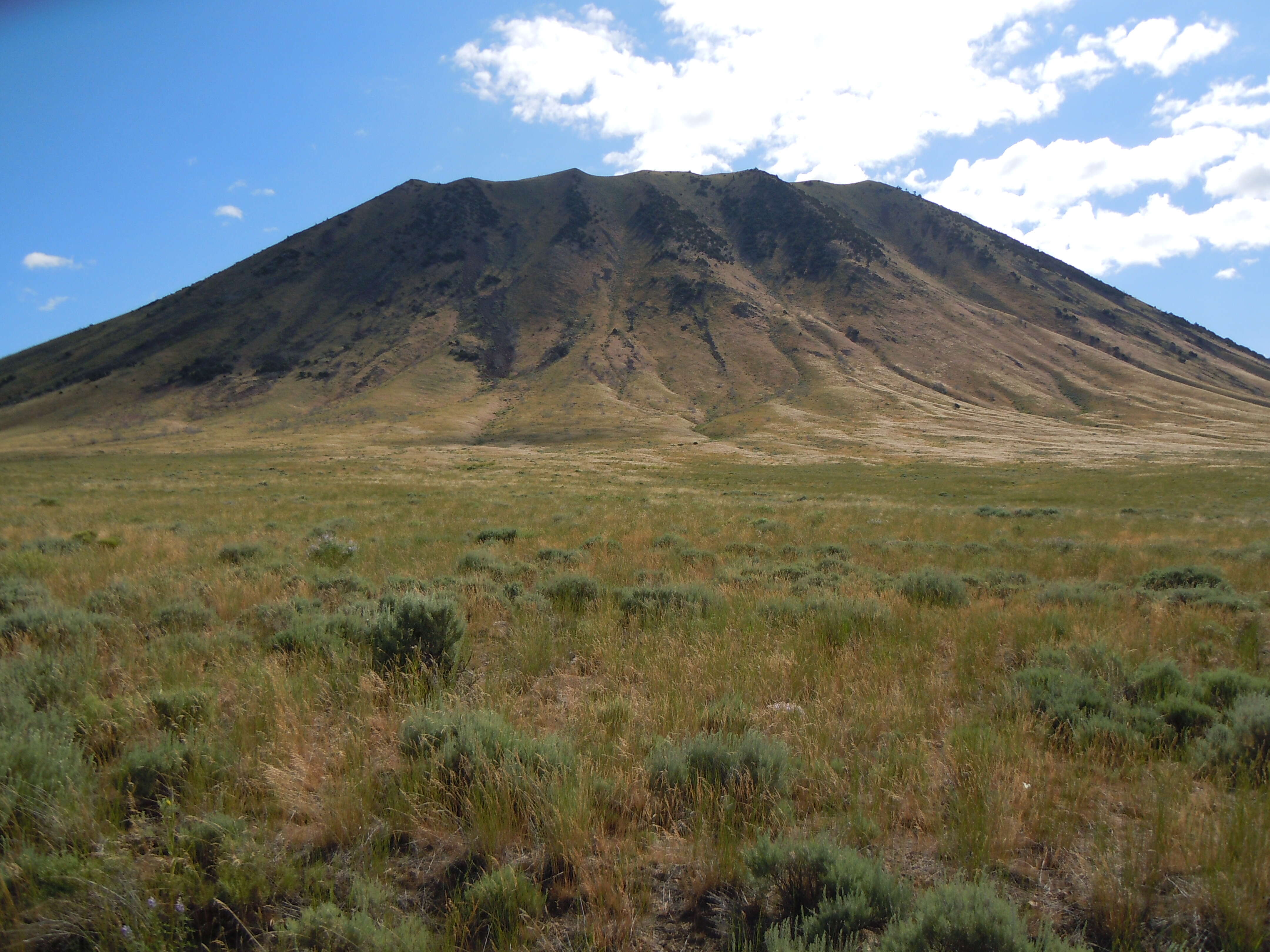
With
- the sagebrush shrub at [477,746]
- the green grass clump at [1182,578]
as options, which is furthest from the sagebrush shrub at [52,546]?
the green grass clump at [1182,578]

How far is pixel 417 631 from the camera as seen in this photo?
5523mm

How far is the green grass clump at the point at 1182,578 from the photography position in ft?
30.8

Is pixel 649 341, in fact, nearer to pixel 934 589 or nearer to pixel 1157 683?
pixel 934 589

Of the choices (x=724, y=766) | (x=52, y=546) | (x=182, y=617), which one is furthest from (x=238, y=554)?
(x=724, y=766)

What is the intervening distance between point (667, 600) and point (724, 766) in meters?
4.01

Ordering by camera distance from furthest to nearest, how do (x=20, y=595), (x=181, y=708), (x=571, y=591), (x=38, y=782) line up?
(x=571, y=591), (x=20, y=595), (x=181, y=708), (x=38, y=782)

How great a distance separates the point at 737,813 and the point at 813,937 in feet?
2.59

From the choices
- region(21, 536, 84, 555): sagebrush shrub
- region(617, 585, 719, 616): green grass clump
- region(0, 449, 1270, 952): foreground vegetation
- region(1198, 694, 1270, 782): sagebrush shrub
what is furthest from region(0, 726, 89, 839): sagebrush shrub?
region(21, 536, 84, 555): sagebrush shrub

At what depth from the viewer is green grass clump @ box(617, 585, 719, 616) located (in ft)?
23.4

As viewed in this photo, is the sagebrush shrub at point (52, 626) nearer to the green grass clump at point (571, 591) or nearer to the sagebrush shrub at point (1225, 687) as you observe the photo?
the green grass clump at point (571, 591)

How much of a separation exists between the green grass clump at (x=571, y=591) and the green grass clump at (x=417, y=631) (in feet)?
6.86

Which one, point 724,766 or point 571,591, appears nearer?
point 724,766

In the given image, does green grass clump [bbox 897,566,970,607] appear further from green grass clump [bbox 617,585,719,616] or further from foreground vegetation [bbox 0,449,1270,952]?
green grass clump [bbox 617,585,719,616]

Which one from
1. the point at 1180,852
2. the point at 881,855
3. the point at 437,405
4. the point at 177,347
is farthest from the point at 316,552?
the point at 177,347
